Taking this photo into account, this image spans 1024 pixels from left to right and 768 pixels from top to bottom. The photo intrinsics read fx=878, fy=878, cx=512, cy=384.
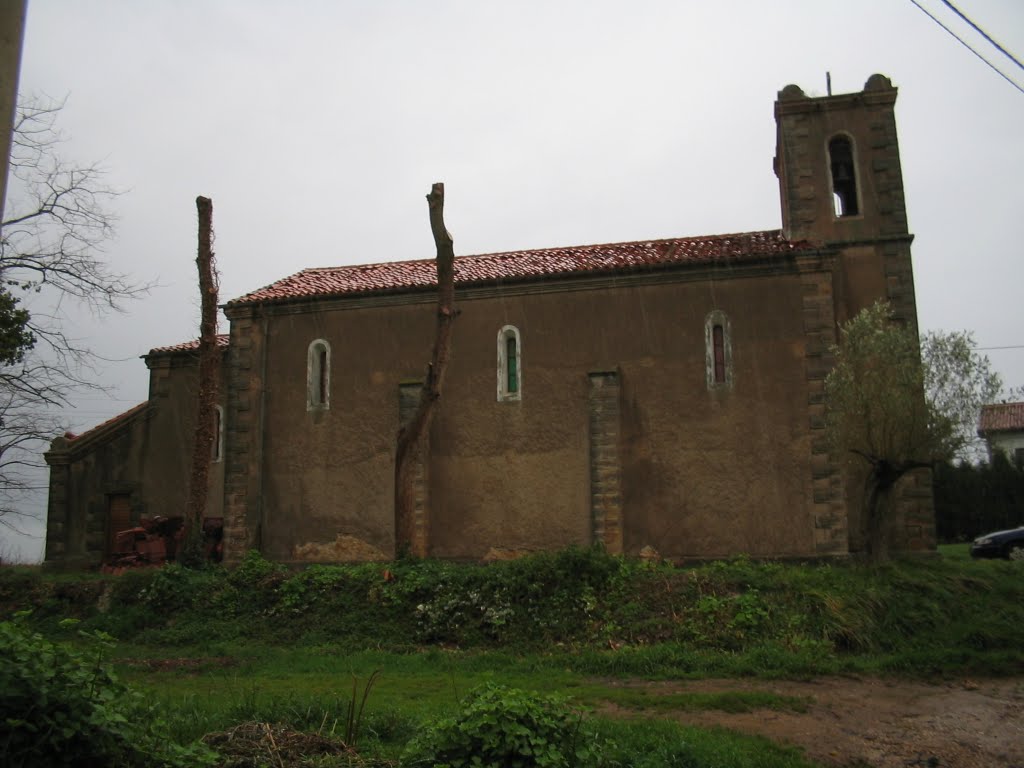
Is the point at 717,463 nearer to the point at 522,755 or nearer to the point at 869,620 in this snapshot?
the point at 869,620

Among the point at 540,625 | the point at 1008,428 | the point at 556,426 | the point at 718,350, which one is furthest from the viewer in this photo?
the point at 1008,428

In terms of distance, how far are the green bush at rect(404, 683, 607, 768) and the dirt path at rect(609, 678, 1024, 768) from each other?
300 centimetres

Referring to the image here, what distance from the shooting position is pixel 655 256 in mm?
20594

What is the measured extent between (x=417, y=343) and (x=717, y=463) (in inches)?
300

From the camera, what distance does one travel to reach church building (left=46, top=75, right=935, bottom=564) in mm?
18719

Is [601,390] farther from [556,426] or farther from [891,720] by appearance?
[891,720]

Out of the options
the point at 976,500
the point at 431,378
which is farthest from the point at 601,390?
the point at 976,500

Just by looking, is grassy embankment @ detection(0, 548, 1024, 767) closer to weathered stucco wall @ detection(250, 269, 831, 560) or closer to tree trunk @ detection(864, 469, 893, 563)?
tree trunk @ detection(864, 469, 893, 563)

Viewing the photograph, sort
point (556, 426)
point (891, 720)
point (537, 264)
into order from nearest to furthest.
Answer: point (891, 720)
point (556, 426)
point (537, 264)

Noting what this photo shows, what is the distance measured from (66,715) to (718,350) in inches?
641

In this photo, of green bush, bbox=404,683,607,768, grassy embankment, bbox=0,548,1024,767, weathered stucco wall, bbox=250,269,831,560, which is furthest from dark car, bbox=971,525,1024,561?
green bush, bbox=404,683,607,768

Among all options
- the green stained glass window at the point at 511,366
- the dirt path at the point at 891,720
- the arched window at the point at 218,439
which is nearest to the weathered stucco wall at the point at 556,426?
the green stained glass window at the point at 511,366

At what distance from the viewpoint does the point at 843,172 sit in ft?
69.5

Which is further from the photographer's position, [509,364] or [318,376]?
[318,376]
